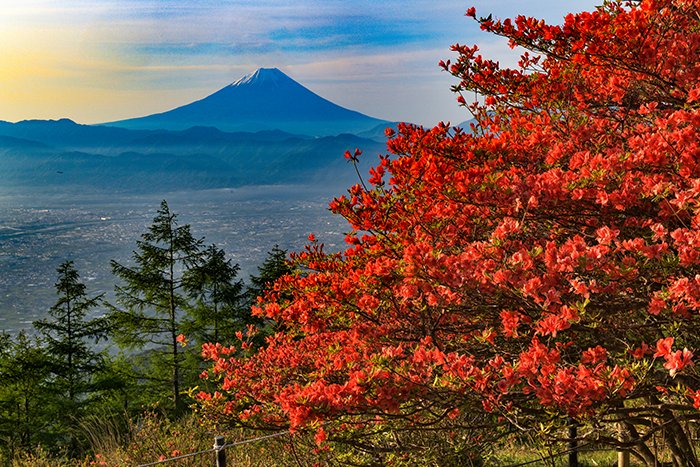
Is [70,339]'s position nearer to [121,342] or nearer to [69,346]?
[69,346]

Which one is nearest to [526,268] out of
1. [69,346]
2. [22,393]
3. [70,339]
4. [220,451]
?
[220,451]

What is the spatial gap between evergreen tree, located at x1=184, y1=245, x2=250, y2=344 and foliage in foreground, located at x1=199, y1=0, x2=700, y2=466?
700 inches

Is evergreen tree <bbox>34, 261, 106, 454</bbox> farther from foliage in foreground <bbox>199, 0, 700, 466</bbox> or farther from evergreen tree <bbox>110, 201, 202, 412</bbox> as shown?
foliage in foreground <bbox>199, 0, 700, 466</bbox>

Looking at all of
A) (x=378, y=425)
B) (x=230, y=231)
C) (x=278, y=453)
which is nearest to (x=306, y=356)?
(x=378, y=425)

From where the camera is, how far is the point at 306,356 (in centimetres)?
573

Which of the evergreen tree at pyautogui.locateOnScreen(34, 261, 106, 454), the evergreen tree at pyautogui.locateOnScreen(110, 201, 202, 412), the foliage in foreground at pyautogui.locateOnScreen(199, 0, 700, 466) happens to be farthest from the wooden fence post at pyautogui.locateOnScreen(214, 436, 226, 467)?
the evergreen tree at pyautogui.locateOnScreen(34, 261, 106, 454)

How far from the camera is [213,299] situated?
24.4 meters

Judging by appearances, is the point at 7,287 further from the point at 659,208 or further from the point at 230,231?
the point at 659,208

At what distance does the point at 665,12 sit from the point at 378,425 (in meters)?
3.75

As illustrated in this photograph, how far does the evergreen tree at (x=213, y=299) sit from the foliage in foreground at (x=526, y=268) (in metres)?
17.8

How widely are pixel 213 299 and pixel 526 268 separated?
22.3 metres

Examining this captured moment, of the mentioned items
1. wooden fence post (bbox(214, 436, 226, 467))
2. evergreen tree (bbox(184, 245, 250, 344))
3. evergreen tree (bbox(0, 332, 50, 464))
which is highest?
wooden fence post (bbox(214, 436, 226, 467))

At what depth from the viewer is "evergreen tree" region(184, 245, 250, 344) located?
23.0m

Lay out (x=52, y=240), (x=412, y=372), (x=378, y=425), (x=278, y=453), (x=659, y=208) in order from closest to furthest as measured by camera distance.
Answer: (x=412, y=372)
(x=659, y=208)
(x=378, y=425)
(x=278, y=453)
(x=52, y=240)
